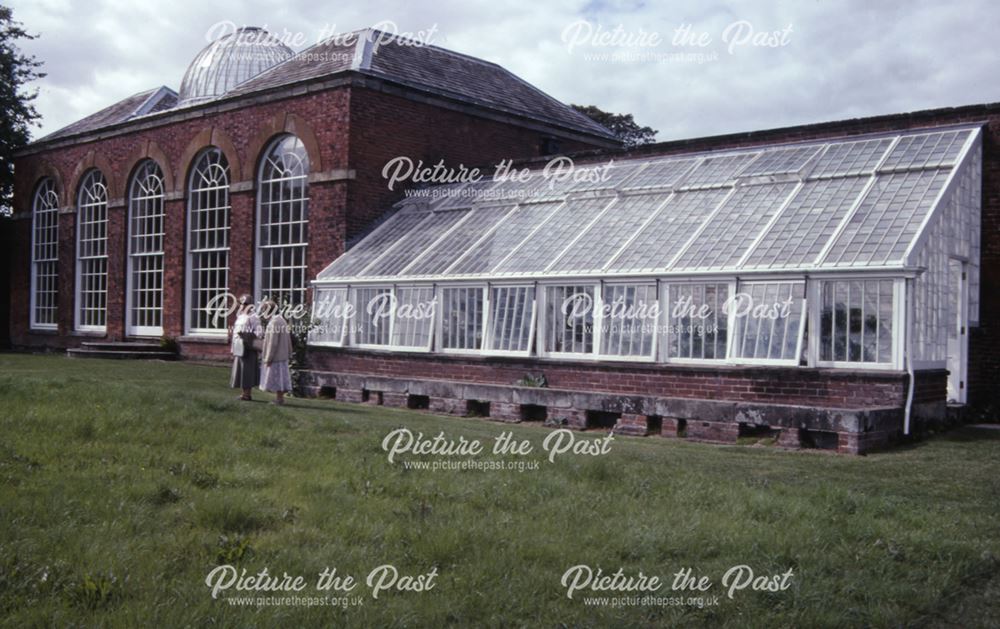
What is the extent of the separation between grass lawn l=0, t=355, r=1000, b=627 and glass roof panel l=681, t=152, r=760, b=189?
7.58 m

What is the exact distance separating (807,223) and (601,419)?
414 centimetres

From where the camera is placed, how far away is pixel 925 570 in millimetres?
5766

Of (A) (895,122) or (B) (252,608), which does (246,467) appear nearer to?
(B) (252,608)

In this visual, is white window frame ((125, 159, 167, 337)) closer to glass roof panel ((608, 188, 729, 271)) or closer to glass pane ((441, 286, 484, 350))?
glass pane ((441, 286, 484, 350))

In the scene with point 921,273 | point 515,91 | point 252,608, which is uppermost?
point 515,91

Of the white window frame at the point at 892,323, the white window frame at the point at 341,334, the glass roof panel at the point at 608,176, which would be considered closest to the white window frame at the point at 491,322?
the glass roof panel at the point at 608,176

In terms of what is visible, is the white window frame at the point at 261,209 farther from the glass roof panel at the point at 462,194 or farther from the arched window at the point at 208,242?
the glass roof panel at the point at 462,194

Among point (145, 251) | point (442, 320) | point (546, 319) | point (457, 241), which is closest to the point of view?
point (546, 319)

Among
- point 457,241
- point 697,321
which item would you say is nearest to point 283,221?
point 457,241

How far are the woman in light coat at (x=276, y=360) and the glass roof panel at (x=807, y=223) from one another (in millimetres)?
7163

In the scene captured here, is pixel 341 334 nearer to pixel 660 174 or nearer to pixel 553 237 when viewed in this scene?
pixel 553 237

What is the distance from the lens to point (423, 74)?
76.3 feet

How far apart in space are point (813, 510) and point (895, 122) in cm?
1099

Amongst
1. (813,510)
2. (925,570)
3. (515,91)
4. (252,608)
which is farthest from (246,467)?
(515,91)
